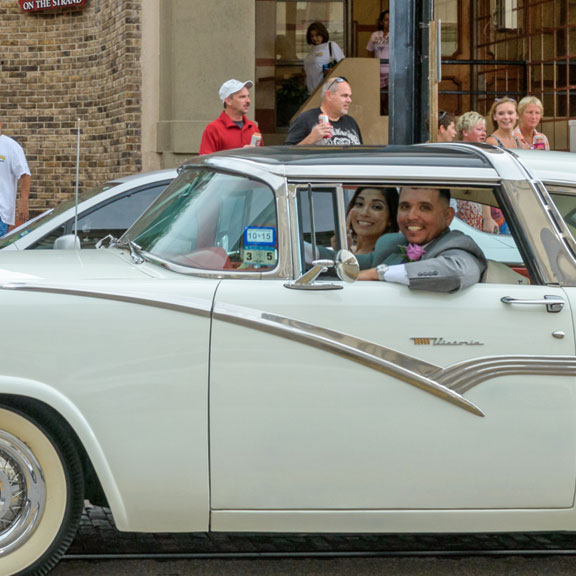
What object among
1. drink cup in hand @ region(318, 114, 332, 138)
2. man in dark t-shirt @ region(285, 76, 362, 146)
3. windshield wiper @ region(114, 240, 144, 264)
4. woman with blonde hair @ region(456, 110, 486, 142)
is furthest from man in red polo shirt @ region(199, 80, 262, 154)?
windshield wiper @ region(114, 240, 144, 264)

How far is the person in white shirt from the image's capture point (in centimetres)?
1091

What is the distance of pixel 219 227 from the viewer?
4410 millimetres

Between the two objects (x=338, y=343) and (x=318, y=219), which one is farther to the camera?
(x=318, y=219)

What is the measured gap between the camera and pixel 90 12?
16.3m

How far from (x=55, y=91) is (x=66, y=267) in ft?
41.8

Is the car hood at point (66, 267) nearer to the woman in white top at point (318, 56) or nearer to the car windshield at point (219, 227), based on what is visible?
the car windshield at point (219, 227)

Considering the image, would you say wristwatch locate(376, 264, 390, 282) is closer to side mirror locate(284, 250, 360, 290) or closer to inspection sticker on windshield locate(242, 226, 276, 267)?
side mirror locate(284, 250, 360, 290)

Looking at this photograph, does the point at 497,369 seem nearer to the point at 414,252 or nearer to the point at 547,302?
the point at 547,302

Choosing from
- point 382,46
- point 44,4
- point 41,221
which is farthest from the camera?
point 44,4

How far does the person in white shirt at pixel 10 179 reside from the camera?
35.8 ft

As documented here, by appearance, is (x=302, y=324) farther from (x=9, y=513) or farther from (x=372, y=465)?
(x=9, y=513)

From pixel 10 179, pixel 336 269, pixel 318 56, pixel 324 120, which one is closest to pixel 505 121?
pixel 324 120

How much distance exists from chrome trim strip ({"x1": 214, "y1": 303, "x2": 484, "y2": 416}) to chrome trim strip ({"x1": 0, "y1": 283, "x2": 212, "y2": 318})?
0.20ft

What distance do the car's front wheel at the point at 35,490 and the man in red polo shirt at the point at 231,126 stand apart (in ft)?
16.9
